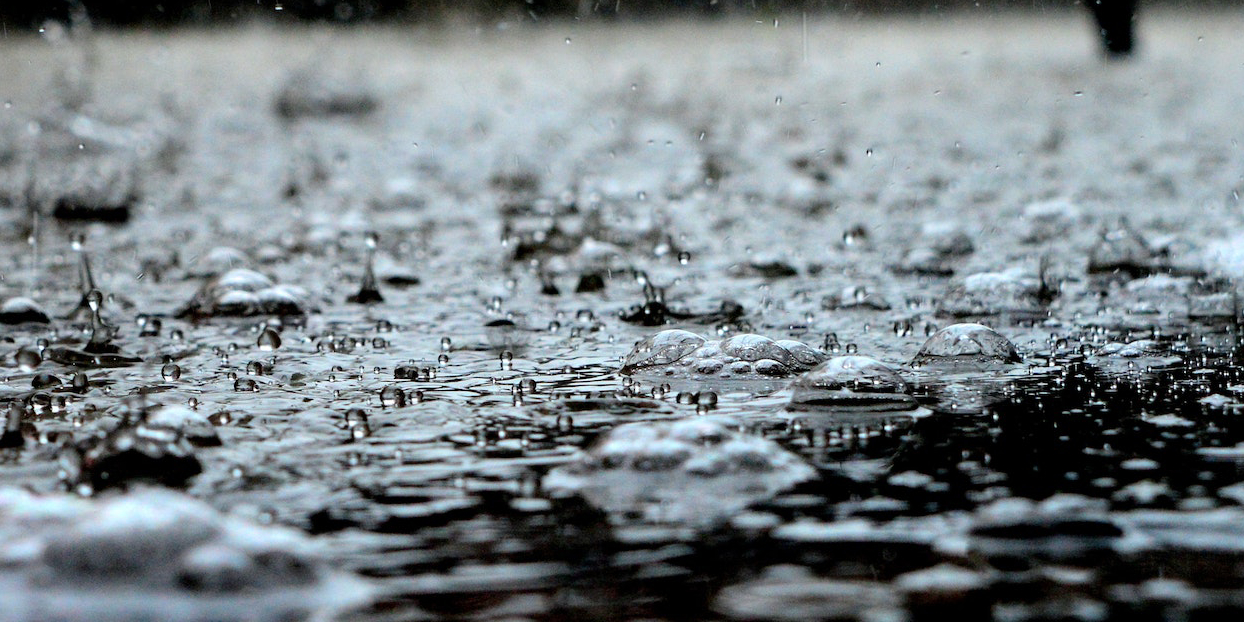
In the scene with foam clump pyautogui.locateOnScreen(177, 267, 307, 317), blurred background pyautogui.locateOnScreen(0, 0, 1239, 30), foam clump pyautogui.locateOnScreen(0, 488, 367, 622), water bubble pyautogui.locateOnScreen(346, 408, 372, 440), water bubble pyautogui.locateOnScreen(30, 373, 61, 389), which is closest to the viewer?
foam clump pyautogui.locateOnScreen(0, 488, 367, 622)

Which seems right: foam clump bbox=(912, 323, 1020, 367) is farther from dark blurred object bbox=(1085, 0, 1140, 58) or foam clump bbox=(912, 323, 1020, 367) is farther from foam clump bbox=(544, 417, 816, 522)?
dark blurred object bbox=(1085, 0, 1140, 58)

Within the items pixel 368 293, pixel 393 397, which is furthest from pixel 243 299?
pixel 393 397

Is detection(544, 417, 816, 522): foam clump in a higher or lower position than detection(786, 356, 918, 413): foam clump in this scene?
lower

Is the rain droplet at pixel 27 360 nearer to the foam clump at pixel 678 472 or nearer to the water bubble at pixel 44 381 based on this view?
the water bubble at pixel 44 381

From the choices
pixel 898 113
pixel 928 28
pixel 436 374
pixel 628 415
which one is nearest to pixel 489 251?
pixel 436 374

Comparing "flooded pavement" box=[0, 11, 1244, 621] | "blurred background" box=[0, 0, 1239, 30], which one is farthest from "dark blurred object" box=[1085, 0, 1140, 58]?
"flooded pavement" box=[0, 11, 1244, 621]

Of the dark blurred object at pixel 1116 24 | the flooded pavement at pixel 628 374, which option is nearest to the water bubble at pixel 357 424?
the flooded pavement at pixel 628 374

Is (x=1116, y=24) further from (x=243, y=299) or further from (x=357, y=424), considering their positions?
(x=357, y=424)
